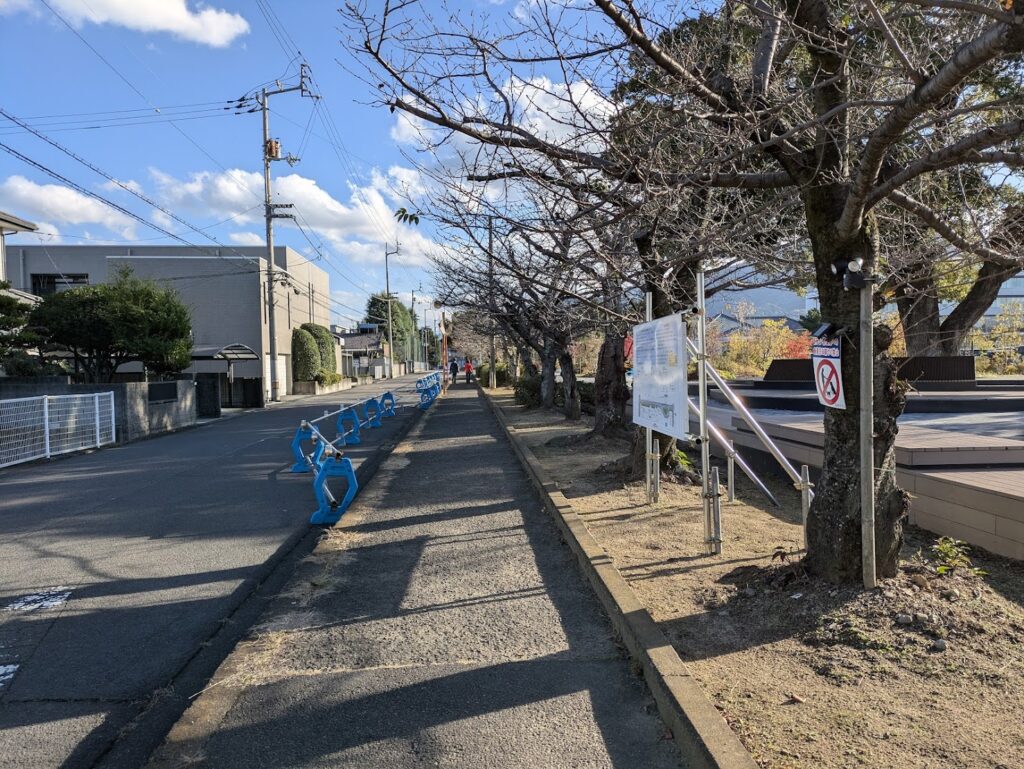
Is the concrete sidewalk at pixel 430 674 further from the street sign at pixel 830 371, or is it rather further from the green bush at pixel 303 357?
the green bush at pixel 303 357

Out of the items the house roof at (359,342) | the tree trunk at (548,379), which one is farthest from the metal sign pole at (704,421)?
the house roof at (359,342)

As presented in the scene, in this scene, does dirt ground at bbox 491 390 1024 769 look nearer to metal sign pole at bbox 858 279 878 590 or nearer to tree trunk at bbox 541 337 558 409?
metal sign pole at bbox 858 279 878 590

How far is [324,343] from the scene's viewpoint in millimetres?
49031

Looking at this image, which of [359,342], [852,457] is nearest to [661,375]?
[852,457]

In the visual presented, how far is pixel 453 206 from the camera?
7.44 m

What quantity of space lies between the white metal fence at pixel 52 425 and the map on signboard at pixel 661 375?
39.6 feet

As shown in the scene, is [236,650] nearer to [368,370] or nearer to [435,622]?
[435,622]

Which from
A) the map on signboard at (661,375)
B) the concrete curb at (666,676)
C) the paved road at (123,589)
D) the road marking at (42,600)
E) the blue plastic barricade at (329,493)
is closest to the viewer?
the concrete curb at (666,676)

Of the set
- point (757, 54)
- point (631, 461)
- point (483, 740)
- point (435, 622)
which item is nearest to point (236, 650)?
point (435, 622)

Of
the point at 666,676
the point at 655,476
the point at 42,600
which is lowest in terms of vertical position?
the point at 42,600

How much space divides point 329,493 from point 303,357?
3721 centimetres

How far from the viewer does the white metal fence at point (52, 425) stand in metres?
13.7

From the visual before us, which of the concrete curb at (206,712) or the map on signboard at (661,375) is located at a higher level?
the map on signboard at (661,375)

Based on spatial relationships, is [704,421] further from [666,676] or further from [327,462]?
[327,462]
